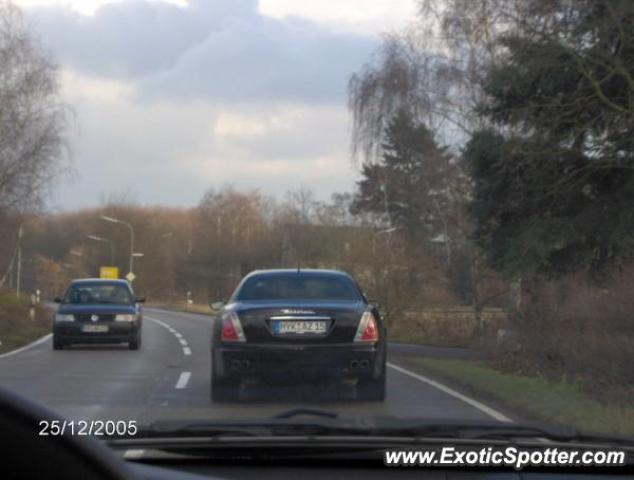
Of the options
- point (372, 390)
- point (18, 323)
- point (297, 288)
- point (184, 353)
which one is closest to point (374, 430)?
point (372, 390)

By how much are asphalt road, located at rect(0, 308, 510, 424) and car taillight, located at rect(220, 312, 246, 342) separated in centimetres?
72

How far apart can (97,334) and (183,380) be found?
8.03 metres

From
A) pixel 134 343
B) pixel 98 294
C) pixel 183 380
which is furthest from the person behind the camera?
Result: pixel 98 294

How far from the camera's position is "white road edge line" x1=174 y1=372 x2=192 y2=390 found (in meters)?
13.8

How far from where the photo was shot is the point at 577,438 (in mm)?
4793

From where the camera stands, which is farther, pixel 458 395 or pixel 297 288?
pixel 458 395

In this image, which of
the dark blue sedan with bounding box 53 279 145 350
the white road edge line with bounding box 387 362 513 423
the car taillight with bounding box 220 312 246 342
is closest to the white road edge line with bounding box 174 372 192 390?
the car taillight with bounding box 220 312 246 342

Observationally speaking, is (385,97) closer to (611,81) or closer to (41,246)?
(611,81)

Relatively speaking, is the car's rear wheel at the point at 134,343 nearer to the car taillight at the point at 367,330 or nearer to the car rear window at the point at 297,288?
the car rear window at the point at 297,288

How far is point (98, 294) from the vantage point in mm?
23641

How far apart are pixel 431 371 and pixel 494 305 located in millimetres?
16969

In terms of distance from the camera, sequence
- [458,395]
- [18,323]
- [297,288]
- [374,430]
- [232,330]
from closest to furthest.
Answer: [374,430]
[232,330]
[297,288]
[458,395]
[18,323]

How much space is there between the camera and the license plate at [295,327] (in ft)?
35.5

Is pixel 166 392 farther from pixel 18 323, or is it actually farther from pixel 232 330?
pixel 18 323
